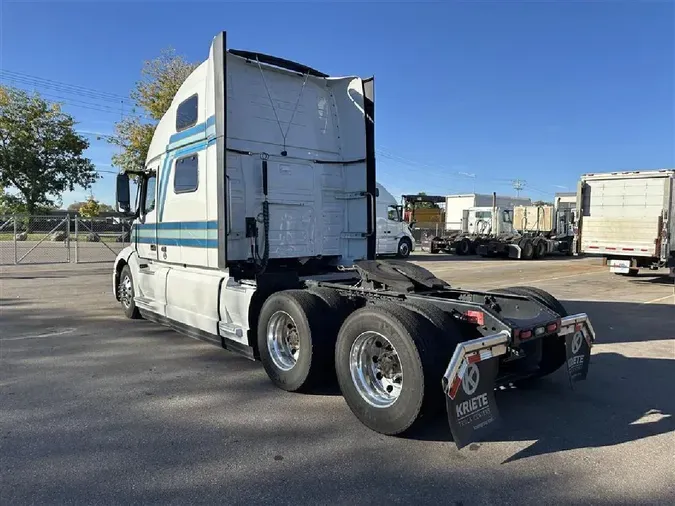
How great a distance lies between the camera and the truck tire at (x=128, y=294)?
28.3 feet

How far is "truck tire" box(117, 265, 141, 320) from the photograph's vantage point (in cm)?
862

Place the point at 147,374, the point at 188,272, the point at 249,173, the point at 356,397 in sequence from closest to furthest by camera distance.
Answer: the point at 356,397 → the point at 147,374 → the point at 249,173 → the point at 188,272

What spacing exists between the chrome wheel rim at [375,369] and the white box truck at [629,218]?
13003 millimetres

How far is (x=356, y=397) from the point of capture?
4.31 m

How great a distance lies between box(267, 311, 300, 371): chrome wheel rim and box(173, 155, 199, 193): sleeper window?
7.72 feet

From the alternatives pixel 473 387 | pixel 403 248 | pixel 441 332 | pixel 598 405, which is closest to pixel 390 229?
pixel 403 248

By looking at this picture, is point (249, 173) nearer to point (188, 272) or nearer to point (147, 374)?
point (188, 272)

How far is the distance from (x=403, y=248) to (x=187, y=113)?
20362 millimetres

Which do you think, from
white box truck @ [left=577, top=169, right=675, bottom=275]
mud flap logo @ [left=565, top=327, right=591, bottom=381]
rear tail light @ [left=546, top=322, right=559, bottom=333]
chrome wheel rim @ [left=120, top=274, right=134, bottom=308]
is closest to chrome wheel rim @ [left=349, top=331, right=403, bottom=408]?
rear tail light @ [left=546, top=322, right=559, bottom=333]

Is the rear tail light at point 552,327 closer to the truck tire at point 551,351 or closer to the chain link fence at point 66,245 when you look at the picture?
the truck tire at point 551,351

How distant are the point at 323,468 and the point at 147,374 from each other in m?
2.94

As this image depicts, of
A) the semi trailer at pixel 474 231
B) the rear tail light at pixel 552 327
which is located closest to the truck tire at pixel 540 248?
the semi trailer at pixel 474 231

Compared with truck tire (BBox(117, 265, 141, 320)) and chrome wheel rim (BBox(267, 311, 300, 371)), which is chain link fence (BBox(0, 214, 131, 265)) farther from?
chrome wheel rim (BBox(267, 311, 300, 371))

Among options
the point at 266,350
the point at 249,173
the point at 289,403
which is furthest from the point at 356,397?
the point at 249,173
